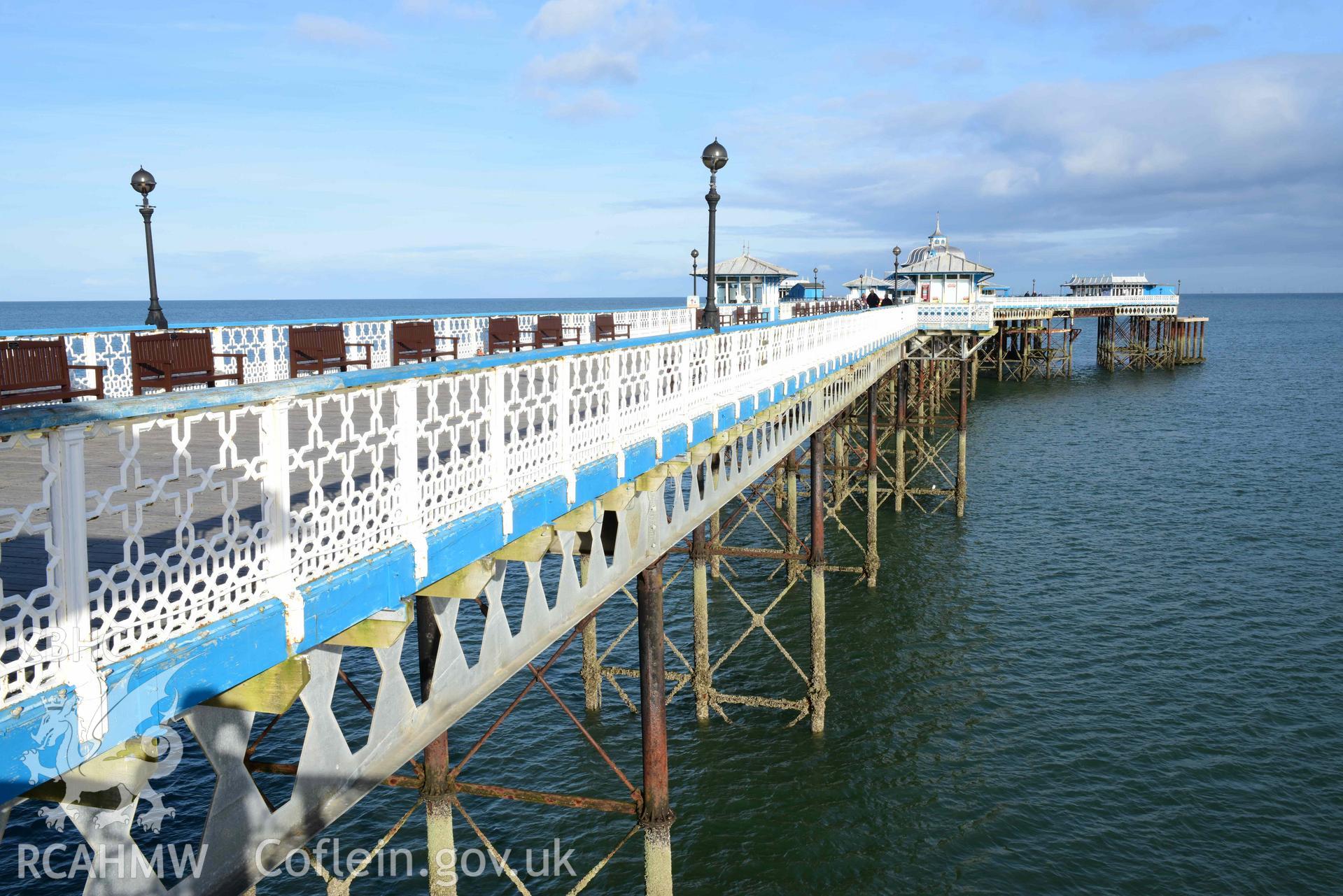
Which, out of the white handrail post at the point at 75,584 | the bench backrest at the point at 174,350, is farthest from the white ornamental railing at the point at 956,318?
the white handrail post at the point at 75,584

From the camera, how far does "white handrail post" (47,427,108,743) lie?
309 centimetres

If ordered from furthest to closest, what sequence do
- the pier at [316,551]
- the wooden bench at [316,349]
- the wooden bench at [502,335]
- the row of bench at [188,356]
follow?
the wooden bench at [502,335] < the wooden bench at [316,349] < the row of bench at [188,356] < the pier at [316,551]

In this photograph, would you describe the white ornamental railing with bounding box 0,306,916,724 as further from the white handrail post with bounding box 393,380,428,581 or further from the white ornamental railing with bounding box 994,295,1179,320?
the white ornamental railing with bounding box 994,295,1179,320

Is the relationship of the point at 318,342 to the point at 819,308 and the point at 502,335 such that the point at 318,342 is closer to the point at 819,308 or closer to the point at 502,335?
the point at 502,335

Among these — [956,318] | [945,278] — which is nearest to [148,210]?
[956,318]

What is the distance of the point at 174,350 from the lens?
412 inches

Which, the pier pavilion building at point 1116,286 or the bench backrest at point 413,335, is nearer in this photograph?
the bench backrest at point 413,335

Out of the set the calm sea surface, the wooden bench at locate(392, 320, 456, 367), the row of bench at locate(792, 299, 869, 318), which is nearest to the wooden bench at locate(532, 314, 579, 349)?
the wooden bench at locate(392, 320, 456, 367)

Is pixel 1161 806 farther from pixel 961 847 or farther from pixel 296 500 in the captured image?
pixel 296 500

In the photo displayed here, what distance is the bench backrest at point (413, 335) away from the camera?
1419cm

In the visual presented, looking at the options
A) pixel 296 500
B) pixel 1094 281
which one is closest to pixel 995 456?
pixel 296 500

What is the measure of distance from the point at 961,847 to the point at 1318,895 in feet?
13.4

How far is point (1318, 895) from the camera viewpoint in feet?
38.2

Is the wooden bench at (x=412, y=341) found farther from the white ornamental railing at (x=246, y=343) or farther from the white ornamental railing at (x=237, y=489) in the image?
the white ornamental railing at (x=237, y=489)
